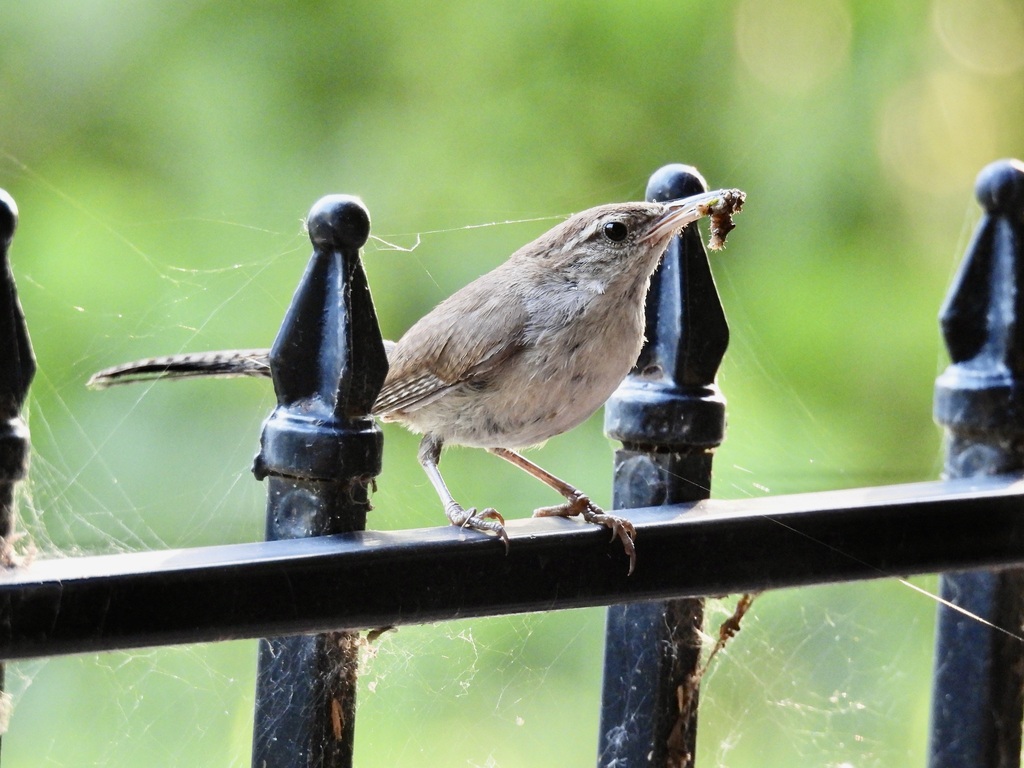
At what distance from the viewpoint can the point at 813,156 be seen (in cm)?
376

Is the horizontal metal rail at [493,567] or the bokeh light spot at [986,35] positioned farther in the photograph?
the bokeh light spot at [986,35]

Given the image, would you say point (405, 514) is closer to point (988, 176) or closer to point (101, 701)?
point (101, 701)

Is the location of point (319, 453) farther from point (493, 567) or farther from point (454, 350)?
point (454, 350)

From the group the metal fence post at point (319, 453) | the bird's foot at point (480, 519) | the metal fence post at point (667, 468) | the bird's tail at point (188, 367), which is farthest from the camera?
the bird's tail at point (188, 367)

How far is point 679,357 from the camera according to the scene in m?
2.10

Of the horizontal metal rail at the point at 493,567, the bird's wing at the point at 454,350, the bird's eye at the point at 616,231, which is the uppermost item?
the bird's eye at the point at 616,231

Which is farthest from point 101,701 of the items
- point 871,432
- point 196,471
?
point 871,432

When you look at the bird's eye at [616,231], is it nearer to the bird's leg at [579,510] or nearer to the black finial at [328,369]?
the bird's leg at [579,510]

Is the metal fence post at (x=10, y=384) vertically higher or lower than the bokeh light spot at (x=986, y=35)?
lower

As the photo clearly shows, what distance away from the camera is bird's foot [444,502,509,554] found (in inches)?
67.4

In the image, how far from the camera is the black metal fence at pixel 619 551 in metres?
1.41

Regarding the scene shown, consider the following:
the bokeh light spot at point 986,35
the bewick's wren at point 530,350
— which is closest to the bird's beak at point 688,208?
the bewick's wren at point 530,350

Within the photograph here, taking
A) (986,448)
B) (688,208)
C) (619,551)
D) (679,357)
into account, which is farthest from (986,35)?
(619,551)

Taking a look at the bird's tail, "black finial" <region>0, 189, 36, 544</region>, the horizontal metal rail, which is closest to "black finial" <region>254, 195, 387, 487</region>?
the horizontal metal rail
